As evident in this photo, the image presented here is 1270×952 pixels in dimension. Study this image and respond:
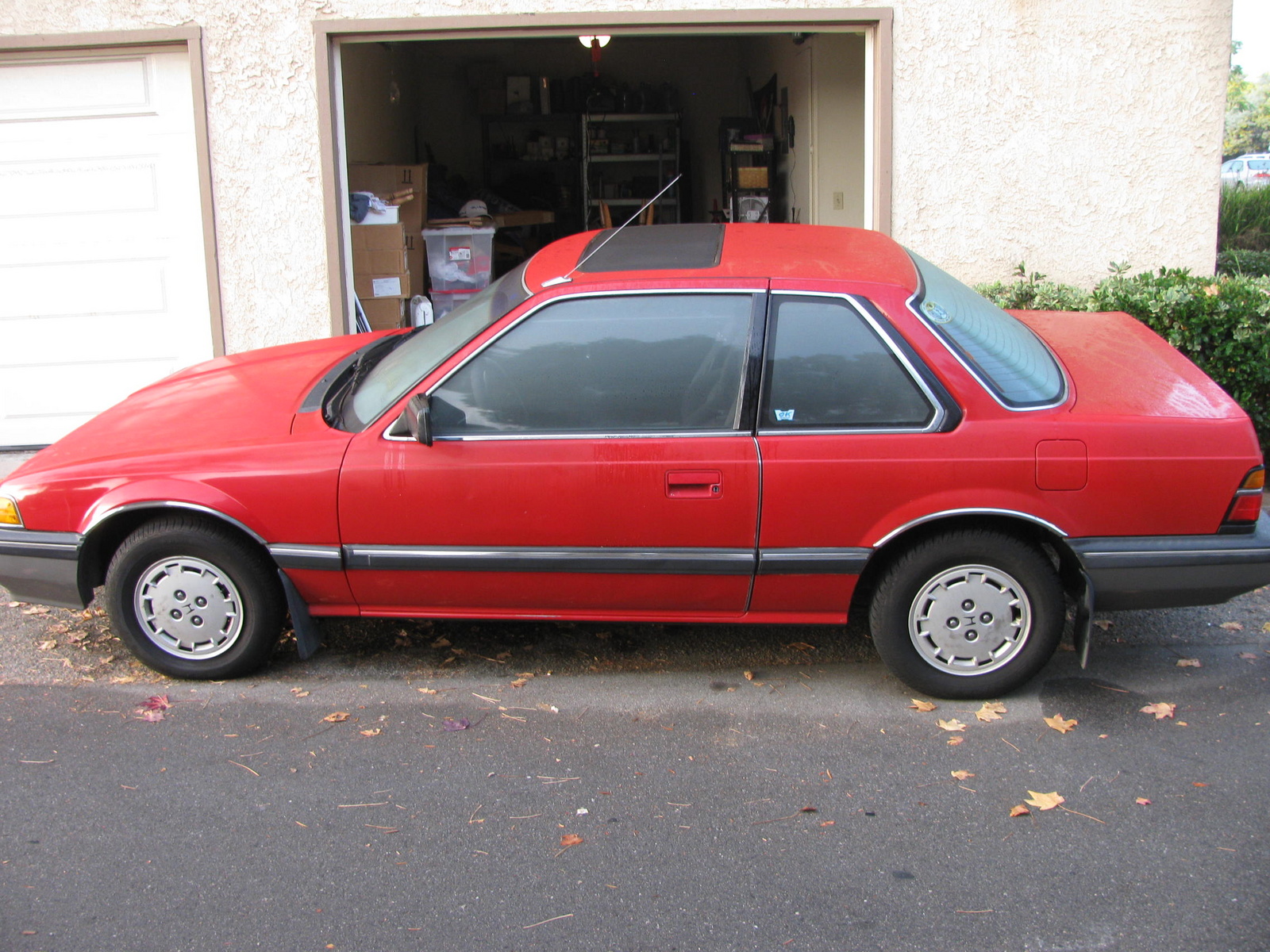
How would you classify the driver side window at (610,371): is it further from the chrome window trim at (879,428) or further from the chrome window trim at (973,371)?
the chrome window trim at (973,371)

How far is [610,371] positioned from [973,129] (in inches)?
160

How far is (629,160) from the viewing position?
503 inches

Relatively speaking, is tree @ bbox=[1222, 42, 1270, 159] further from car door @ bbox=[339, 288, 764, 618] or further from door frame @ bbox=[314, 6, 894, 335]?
car door @ bbox=[339, 288, 764, 618]

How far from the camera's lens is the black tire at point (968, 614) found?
12.6 feet

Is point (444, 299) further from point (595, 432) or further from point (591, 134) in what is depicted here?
point (595, 432)

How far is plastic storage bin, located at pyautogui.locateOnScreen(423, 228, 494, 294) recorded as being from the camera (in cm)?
920

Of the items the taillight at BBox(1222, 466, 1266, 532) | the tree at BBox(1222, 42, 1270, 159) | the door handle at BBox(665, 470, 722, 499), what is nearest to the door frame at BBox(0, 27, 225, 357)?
the door handle at BBox(665, 470, 722, 499)

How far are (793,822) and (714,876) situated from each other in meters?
0.37

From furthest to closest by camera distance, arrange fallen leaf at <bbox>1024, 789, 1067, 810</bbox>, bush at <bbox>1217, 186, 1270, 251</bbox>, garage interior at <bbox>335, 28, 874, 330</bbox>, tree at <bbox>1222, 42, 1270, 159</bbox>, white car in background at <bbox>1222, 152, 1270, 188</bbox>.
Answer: tree at <bbox>1222, 42, 1270, 159</bbox> < white car in background at <bbox>1222, 152, 1270, 188</bbox> < bush at <bbox>1217, 186, 1270, 251</bbox> < garage interior at <bbox>335, 28, 874, 330</bbox> < fallen leaf at <bbox>1024, 789, 1067, 810</bbox>

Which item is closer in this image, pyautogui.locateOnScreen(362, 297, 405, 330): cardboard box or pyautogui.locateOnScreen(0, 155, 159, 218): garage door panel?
pyautogui.locateOnScreen(0, 155, 159, 218): garage door panel

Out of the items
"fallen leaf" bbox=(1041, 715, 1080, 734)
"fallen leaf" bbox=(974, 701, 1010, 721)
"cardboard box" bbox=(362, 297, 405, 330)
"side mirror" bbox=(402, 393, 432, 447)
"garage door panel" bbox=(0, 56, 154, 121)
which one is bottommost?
"fallen leaf" bbox=(1041, 715, 1080, 734)

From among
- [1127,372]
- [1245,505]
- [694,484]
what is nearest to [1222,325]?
[1127,372]

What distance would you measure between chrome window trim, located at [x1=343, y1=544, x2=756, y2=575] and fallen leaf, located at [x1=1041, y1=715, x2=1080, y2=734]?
3.91 feet

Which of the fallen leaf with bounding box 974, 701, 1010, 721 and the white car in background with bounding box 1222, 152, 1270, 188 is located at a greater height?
the white car in background with bounding box 1222, 152, 1270, 188
